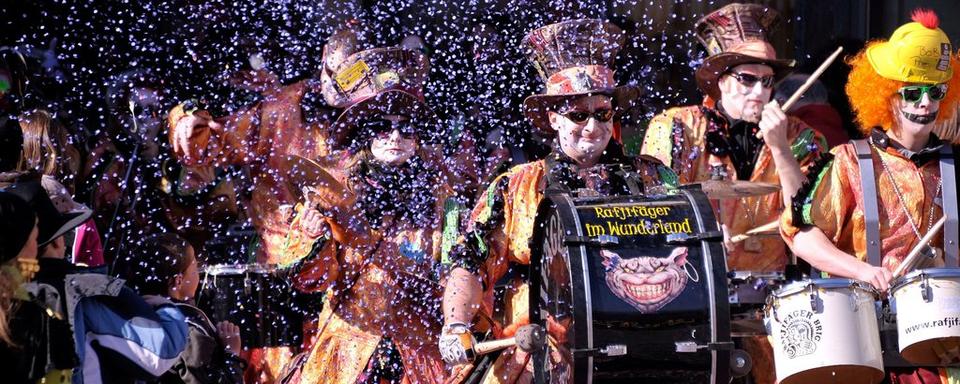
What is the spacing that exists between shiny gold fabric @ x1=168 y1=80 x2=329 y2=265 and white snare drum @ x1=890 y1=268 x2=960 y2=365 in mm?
3209

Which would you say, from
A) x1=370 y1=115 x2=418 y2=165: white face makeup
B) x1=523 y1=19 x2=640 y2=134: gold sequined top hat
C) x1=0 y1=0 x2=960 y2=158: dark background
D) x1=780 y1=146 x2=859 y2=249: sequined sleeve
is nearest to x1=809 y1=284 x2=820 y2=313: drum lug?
x1=780 y1=146 x2=859 y2=249: sequined sleeve

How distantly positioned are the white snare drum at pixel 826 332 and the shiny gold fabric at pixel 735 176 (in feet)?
5.31

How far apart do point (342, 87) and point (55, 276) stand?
3135 mm

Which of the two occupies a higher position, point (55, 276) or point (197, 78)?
point (197, 78)

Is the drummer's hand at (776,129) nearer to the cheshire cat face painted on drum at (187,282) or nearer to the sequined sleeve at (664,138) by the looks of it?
the sequined sleeve at (664,138)

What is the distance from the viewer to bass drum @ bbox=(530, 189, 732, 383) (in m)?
5.62

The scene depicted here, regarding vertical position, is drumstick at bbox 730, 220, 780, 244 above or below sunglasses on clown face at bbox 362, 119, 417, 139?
below

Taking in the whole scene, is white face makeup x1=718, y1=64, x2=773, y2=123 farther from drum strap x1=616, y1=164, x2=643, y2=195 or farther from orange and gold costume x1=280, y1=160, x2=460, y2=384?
orange and gold costume x1=280, y1=160, x2=460, y2=384

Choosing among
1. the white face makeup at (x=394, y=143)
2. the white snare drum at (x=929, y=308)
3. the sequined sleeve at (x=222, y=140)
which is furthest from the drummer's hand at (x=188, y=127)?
the white snare drum at (x=929, y=308)

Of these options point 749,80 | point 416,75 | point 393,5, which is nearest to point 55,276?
point 416,75

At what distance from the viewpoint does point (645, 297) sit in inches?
222

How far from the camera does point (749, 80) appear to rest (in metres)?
7.60

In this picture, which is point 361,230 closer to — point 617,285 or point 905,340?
point 617,285

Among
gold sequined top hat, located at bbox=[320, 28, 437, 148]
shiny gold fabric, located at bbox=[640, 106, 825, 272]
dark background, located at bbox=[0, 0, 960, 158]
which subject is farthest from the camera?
dark background, located at bbox=[0, 0, 960, 158]
